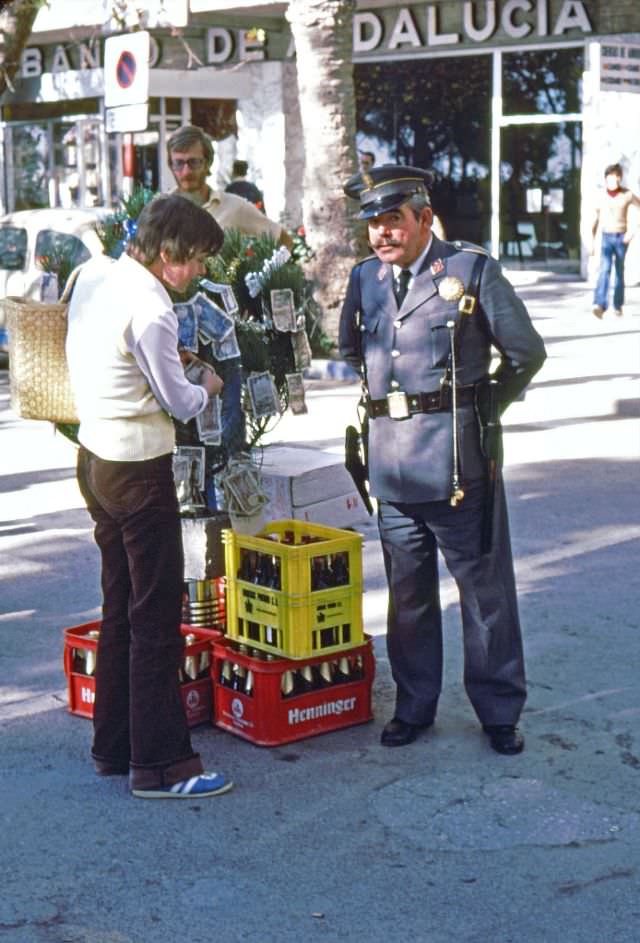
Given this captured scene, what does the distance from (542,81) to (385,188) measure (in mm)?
19945

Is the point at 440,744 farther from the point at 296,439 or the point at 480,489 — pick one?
the point at 296,439

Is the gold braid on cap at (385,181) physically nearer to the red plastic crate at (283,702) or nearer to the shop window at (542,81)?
the red plastic crate at (283,702)

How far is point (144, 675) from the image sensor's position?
4668mm

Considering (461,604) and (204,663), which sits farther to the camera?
(204,663)

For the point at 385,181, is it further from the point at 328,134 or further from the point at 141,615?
the point at 328,134

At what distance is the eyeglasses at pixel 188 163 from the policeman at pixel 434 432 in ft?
6.78

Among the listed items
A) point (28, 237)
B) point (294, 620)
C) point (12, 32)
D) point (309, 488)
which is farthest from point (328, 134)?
point (294, 620)

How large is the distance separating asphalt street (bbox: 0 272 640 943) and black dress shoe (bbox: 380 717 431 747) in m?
0.04

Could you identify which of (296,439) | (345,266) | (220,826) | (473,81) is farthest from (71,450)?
(473,81)

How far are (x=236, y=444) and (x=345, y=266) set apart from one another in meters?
9.58

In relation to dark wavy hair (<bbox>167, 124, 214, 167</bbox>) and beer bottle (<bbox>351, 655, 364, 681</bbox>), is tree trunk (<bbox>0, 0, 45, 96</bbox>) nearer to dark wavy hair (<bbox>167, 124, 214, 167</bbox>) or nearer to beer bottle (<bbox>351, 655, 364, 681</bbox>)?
dark wavy hair (<bbox>167, 124, 214, 167</bbox>)

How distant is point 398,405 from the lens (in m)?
5.03

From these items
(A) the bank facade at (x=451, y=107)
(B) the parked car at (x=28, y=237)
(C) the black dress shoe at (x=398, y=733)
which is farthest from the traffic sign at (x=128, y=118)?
A: (C) the black dress shoe at (x=398, y=733)

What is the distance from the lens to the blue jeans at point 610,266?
18.3m
